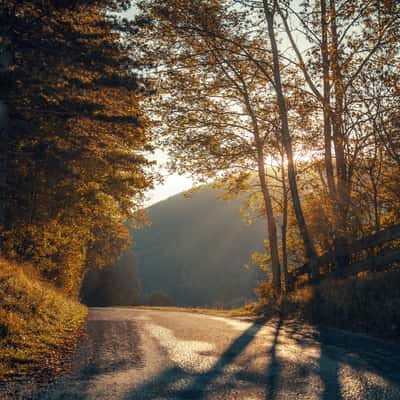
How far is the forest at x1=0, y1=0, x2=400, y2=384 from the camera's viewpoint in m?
10.7

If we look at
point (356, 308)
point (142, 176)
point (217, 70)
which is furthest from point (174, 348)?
point (217, 70)

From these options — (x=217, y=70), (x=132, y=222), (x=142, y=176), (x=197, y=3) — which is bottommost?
(x=132, y=222)

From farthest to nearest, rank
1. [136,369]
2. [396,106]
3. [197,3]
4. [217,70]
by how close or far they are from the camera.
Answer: [217,70]
[197,3]
[396,106]
[136,369]

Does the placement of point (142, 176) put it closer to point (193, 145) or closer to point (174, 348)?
point (193, 145)

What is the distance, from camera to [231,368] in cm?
533

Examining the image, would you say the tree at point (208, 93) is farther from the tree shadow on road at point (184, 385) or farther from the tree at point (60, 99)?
the tree shadow on road at point (184, 385)

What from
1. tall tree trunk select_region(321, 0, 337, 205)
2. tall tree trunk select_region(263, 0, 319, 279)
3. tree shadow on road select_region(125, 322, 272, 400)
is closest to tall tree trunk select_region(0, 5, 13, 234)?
tree shadow on road select_region(125, 322, 272, 400)

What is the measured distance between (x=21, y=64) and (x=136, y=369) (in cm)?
954

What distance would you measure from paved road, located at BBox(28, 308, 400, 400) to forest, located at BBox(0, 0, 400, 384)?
1353mm

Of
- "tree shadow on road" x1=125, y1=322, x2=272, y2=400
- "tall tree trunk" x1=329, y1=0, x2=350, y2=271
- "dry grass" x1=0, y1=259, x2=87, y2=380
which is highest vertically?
"tall tree trunk" x1=329, y1=0, x2=350, y2=271

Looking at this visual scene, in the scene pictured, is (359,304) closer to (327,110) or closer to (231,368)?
(231,368)

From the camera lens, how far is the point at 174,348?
6.79 m

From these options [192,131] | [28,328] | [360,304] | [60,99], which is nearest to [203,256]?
[192,131]

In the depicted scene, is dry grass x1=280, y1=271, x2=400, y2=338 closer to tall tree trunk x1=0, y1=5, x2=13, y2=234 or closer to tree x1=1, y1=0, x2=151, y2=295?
tree x1=1, y1=0, x2=151, y2=295
